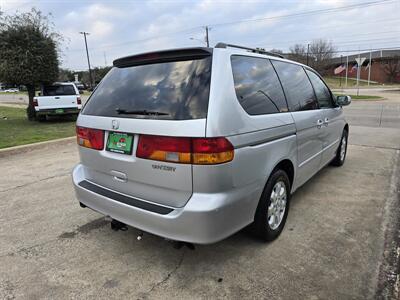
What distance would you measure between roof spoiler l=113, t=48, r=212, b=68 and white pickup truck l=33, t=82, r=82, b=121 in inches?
401

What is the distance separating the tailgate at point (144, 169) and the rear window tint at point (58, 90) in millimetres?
10997

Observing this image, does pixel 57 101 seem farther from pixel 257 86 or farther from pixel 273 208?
pixel 273 208

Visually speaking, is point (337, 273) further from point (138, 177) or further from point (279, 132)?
point (138, 177)

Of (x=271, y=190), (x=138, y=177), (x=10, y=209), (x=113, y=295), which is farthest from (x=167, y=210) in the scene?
(x=10, y=209)

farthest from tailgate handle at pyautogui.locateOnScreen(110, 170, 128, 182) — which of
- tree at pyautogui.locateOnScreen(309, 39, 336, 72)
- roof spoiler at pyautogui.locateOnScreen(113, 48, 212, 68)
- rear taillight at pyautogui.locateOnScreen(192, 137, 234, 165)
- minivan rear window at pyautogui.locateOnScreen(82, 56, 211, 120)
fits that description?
tree at pyautogui.locateOnScreen(309, 39, 336, 72)

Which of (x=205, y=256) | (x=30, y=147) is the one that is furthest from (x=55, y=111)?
(x=205, y=256)

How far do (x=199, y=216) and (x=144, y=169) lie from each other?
→ 571mm

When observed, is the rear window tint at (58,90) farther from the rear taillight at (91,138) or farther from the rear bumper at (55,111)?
the rear taillight at (91,138)

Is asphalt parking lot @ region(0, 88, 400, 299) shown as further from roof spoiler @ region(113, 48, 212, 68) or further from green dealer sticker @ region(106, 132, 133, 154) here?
roof spoiler @ region(113, 48, 212, 68)

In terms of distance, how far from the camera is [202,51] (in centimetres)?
251

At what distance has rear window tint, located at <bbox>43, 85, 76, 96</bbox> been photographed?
12750 mm

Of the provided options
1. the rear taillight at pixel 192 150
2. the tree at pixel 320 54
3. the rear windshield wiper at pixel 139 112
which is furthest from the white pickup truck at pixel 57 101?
the tree at pixel 320 54

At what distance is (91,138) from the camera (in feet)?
9.55

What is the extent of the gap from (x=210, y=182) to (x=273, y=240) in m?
1.28
